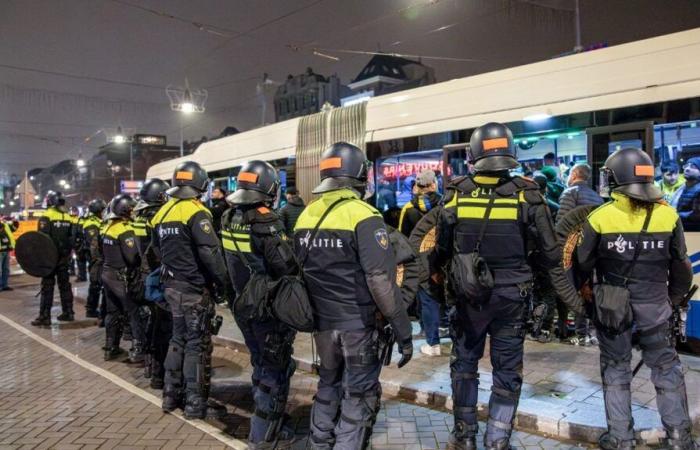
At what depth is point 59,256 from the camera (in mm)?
9781

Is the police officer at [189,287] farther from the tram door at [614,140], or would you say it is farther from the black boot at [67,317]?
the black boot at [67,317]

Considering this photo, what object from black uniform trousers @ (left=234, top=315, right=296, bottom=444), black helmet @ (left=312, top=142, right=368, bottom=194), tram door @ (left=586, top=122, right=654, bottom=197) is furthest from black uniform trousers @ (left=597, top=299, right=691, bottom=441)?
black uniform trousers @ (left=234, top=315, right=296, bottom=444)

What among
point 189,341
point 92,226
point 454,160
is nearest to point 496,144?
point 189,341

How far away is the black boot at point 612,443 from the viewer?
3.75 metres

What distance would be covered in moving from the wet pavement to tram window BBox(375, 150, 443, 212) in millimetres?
2488

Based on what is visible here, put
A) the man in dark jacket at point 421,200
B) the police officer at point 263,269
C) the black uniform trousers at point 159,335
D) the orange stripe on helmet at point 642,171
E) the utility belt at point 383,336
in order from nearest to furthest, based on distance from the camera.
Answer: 1. the utility belt at point 383,336
2. the orange stripe on helmet at point 642,171
3. the police officer at point 263,269
4. the black uniform trousers at point 159,335
5. the man in dark jacket at point 421,200

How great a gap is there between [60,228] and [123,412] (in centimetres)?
647

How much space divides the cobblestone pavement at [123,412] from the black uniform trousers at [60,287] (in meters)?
2.16

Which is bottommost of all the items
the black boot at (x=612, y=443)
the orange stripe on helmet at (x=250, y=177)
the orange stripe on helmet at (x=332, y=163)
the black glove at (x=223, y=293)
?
the black boot at (x=612, y=443)

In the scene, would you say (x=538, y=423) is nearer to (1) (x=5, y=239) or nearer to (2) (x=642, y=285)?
(2) (x=642, y=285)

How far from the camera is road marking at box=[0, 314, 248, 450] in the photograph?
4.45 meters

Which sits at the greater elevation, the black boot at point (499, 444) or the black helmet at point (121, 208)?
the black helmet at point (121, 208)

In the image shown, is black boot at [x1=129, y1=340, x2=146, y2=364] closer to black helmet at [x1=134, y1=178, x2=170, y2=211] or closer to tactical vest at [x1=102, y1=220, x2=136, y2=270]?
tactical vest at [x1=102, y1=220, x2=136, y2=270]

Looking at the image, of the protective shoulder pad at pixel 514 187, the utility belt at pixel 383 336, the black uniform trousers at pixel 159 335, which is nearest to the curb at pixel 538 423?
the utility belt at pixel 383 336
